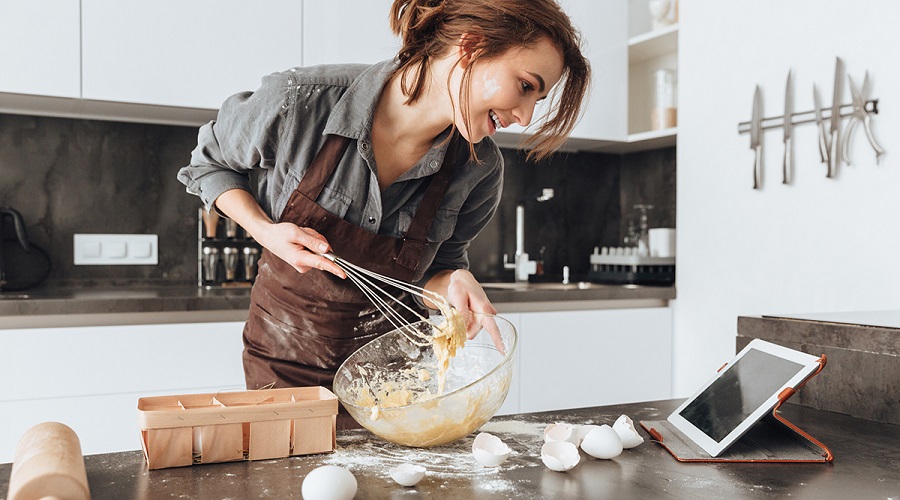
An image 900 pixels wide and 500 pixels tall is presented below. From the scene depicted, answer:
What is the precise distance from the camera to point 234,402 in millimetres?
990

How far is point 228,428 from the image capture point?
0.91 m

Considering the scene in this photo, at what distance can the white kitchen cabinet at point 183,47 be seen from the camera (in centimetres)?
218

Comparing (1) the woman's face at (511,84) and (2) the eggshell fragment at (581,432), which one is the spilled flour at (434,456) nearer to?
(2) the eggshell fragment at (581,432)

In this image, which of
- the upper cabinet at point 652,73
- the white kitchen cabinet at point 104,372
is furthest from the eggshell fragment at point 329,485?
the upper cabinet at point 652,73

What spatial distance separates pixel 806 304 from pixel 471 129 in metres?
1.42

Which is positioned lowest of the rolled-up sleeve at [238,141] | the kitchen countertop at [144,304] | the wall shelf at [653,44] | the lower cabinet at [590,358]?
the lower cabinet at [590,358]

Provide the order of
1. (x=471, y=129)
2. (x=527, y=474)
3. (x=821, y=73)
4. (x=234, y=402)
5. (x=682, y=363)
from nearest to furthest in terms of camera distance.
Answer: (x=527, y=474) → (x=234, y=402) → (x=471, y=129) → (x=821, y=73) → (x=682, y=363)

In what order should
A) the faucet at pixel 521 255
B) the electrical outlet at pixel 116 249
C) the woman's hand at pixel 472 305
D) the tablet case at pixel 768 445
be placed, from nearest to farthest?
the tablet case at pixel 768 445 → the woman's hand at pixel 472 305 → the electrical outlet at pixel 116 249 → the faucet at pixel 521 255

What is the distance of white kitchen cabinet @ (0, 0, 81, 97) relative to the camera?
2074 mm

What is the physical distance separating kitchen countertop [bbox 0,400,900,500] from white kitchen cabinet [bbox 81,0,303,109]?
1.56m

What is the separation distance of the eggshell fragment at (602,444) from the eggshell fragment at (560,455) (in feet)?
0.14

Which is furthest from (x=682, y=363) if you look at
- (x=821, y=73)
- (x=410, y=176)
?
(x=410, y=176)

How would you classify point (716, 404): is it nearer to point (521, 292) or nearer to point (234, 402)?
point (234, 402)

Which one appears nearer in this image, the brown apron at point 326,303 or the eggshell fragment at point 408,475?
the eggshell fragment at point 408,475
